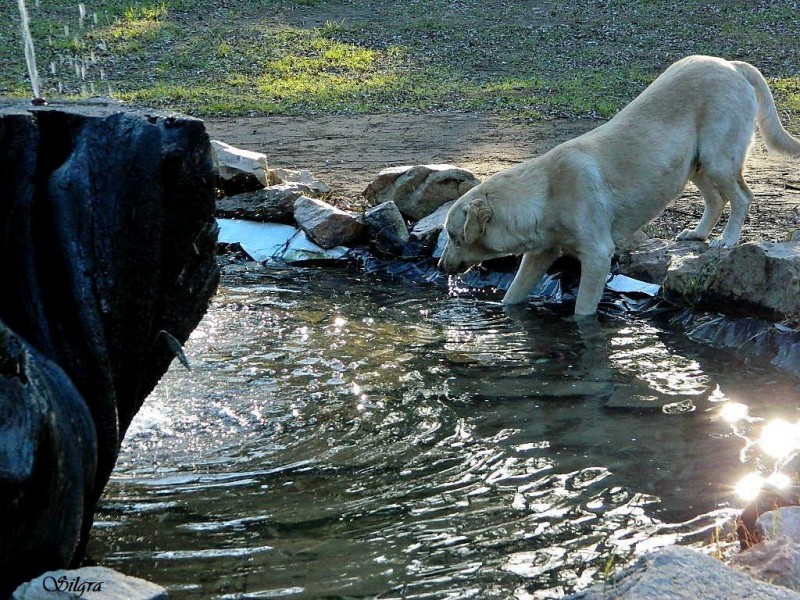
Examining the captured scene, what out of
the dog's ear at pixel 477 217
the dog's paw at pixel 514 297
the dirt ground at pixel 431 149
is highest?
the dog's ear at pixel 477 217

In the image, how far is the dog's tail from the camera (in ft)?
26.7

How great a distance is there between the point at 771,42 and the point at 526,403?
15.1 m

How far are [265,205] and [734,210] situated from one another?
164 inches

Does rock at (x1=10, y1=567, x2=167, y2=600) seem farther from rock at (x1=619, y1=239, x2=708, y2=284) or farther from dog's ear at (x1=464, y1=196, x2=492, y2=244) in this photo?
rock at (x1=619, y1=239, x2=708, y2=284)

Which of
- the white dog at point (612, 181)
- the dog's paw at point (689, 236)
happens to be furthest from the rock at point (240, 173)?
the dog's paw at point (689, 236)

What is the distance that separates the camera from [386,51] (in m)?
18.7

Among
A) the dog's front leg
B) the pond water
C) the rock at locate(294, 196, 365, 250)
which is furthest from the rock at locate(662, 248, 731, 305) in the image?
the rock at locate(294, 196, 365, 250)

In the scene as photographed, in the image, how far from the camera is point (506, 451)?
4973mm

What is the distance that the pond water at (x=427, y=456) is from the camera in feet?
12.6

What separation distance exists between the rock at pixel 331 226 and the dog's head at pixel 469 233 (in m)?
1.59

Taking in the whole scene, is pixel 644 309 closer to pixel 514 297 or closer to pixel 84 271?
pixel 514 297

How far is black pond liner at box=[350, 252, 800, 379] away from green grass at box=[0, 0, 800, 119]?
5.66m

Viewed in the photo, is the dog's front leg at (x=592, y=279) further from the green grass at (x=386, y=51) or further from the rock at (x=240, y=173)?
the green grass at (x=386, y=51)

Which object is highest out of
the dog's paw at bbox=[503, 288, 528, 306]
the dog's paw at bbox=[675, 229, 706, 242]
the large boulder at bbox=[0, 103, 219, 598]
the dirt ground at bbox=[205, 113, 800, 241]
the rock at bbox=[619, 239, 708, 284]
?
the large boulder at bbox=[0, 103, 219, 598]
